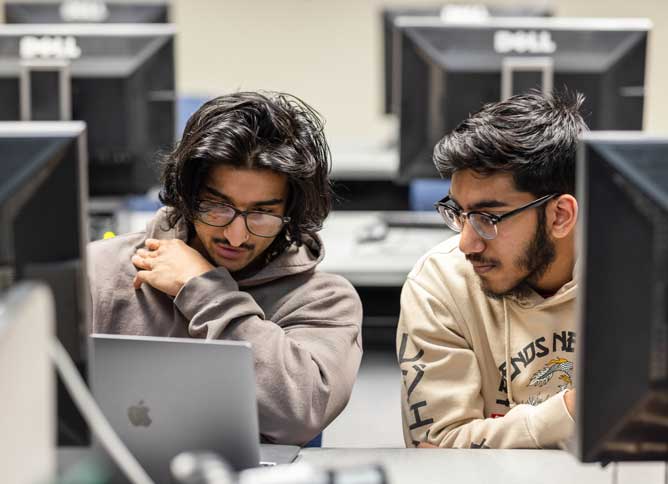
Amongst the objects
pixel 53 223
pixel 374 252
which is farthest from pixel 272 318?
pixel 374 252

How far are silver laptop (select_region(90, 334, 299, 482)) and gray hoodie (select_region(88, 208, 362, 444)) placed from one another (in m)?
0.21

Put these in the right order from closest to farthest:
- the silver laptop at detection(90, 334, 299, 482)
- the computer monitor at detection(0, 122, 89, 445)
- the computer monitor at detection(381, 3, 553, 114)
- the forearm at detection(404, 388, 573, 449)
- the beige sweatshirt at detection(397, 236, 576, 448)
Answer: the computer monitor at detection(0, 122, 89, 445), the silver laptop at detection(90, 334, 299, 482), the forearm at detection(404, 388, 573, 449), the beige sweatshirt at detection(397, 236, 576, 448), the computer monitor at detection(381, 3, 553, 114)

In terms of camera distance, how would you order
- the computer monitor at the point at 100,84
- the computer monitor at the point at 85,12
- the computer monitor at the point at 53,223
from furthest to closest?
the computer monitor at the point at 85,12, the computer monitor at the point at 100,84, the computer monitor at the point at 53,223

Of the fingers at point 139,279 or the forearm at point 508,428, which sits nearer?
the forearm at point 508,428

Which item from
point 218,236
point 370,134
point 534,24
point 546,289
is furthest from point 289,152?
point 370,134

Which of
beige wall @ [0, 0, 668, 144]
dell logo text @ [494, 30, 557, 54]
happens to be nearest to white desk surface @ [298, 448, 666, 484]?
dell logo text @ [494, 30, 557, 54]

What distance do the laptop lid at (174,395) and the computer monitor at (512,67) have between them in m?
1.48

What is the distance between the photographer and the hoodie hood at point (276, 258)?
164cm

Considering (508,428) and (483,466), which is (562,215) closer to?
(508,428)

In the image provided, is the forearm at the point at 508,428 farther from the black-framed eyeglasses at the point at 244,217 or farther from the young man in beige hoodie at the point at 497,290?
the black-framed eyeglasses at the point at 244,217

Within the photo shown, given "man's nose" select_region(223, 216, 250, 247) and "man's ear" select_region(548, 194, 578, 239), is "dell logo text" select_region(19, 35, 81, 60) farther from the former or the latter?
"man's ear" select_region(548, 194, 578, 239)

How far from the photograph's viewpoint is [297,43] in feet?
18.2

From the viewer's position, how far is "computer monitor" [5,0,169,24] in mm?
3182

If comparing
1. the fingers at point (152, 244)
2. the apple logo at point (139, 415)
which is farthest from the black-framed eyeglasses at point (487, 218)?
the apple logo at point (139, 415)
